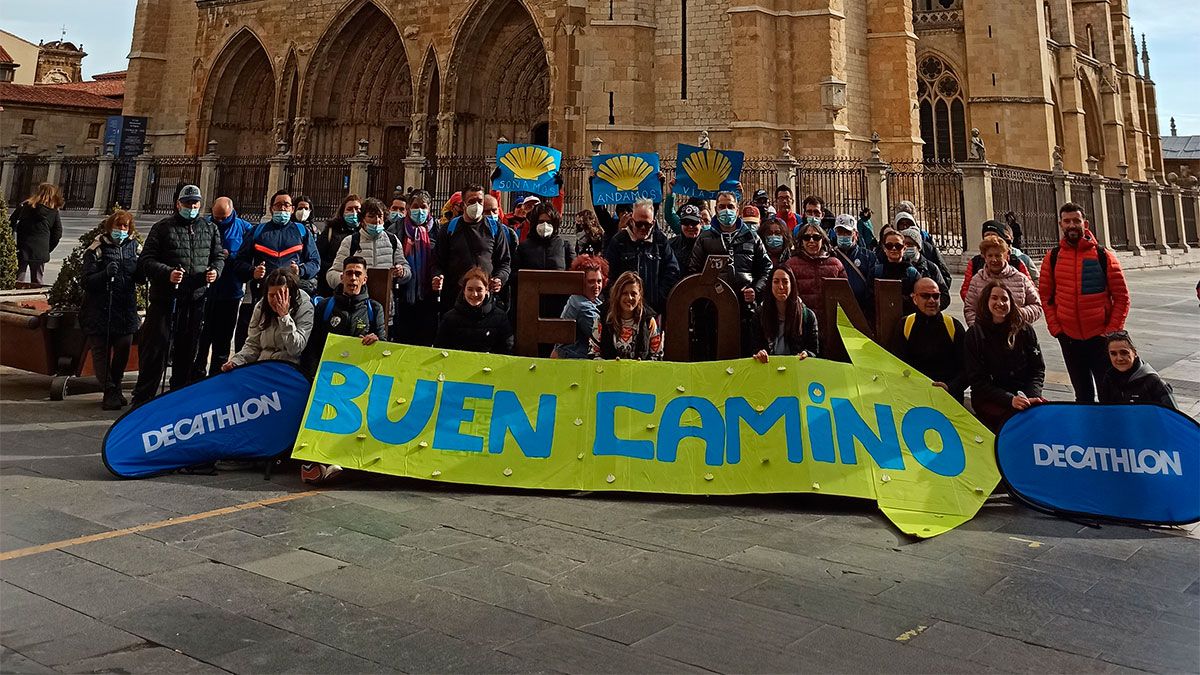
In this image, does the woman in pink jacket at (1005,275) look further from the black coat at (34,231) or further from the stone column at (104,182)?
the stone column at (104,182)

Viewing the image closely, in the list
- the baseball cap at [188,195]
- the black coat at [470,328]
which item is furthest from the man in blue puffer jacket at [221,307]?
the black coat at [470,328]

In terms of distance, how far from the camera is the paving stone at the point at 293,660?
2418 mm

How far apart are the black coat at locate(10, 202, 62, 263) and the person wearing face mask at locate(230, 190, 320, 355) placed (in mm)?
6259

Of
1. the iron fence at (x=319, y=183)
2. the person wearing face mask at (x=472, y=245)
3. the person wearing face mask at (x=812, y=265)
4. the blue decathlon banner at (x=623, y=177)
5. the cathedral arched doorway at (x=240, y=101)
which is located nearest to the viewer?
the person wearing face mask at (x=812, y=265)

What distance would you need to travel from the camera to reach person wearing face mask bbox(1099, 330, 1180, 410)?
4.76 m

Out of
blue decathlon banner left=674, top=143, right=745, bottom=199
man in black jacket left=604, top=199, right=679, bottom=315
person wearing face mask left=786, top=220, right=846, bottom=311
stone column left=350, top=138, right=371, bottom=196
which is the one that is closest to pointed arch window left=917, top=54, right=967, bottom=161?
stone column left=350, top=138, right=371, bottom=196

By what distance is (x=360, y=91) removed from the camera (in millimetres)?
25547

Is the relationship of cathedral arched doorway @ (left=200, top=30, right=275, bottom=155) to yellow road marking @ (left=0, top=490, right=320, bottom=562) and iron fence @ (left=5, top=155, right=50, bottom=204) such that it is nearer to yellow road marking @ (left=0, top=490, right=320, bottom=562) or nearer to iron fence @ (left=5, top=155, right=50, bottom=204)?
iron fence @ (left=5, top=155, right=50, bottom=204)

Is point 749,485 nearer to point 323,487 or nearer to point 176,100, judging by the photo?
point 323,487

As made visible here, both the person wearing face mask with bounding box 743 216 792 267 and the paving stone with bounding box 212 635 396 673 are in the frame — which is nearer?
the paving stone with bounding box 212 635 396 673

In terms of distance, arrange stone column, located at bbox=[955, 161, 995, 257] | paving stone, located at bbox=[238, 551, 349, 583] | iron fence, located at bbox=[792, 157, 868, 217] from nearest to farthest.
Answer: paving stone, located at bbox=[238, 551, 349, 583], stone column, located at bbox=[955, 161, 995, 257], iron fence, located at bbox=[792, 157, 868, 217]

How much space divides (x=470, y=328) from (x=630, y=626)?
3074 mm

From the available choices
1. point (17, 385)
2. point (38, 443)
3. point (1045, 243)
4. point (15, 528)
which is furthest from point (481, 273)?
point (1045, 243)

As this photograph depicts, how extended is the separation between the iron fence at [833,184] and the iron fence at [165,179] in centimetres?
1853
